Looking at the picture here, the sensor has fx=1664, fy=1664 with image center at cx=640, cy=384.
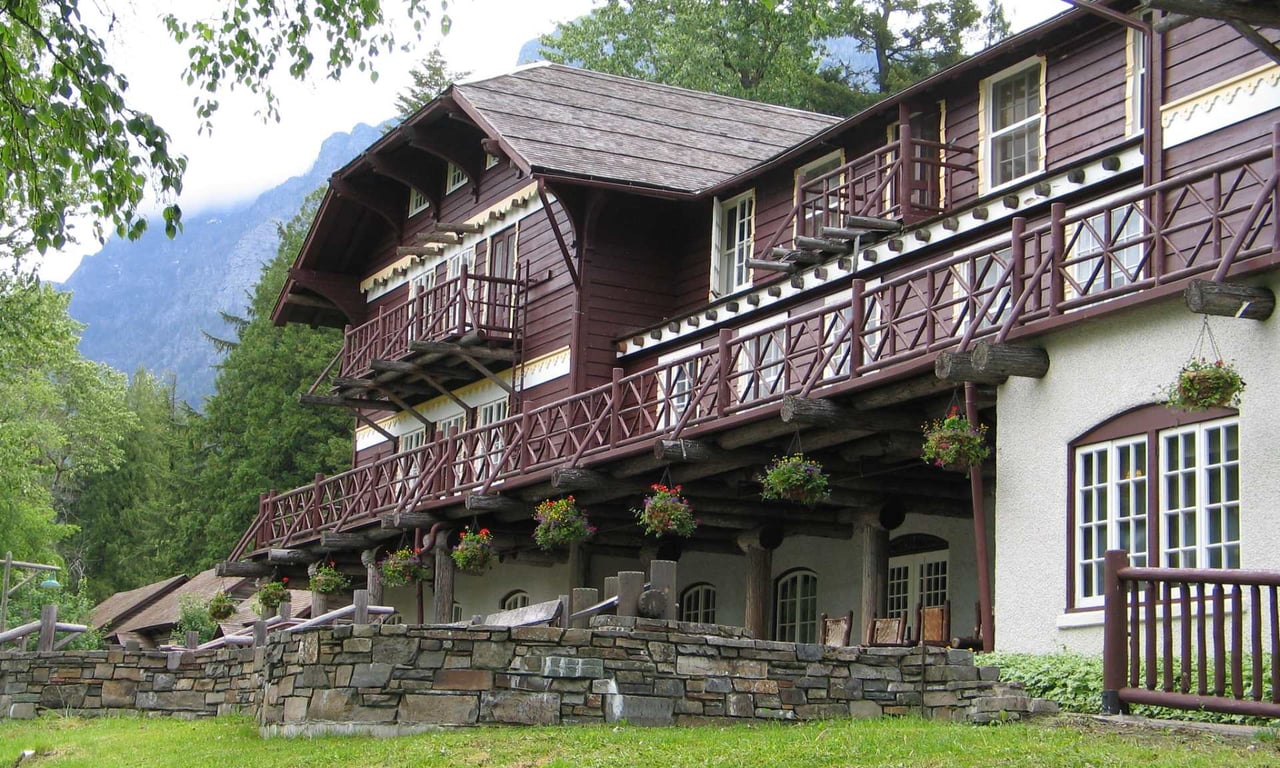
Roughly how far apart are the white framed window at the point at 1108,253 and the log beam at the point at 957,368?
1127 mm

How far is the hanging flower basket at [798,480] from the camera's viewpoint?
57.0 ft

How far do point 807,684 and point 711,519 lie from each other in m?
8.10

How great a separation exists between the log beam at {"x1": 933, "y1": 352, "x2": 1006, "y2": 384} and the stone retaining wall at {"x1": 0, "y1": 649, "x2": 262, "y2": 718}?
353 inches

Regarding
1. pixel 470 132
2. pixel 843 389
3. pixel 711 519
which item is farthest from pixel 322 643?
pixel 470 132

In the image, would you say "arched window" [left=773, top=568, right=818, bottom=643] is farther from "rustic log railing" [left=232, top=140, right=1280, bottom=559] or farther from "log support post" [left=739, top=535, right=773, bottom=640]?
"rustic log railing" [left=232, top=140, right=1280, bottom=559]

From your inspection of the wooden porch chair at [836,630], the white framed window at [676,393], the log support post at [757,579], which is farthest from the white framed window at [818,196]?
the wooden porch chair at [836,630]

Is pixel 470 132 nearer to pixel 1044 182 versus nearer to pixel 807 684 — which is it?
pixel 1044 182

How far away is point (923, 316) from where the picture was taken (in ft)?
59.1

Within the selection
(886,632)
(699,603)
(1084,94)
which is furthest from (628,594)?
(699,603)

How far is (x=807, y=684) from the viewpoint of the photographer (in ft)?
45.3

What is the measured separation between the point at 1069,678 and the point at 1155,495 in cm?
186

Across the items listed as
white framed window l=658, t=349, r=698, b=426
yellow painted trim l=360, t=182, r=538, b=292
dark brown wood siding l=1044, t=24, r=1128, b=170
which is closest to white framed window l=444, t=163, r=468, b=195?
yellow painted trim l=360, t=182, r=538, b=292

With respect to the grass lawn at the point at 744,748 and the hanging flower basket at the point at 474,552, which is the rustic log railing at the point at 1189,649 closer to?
the grass lawn at the point at 744,748

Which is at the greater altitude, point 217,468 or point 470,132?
point 470,132
